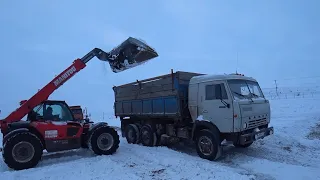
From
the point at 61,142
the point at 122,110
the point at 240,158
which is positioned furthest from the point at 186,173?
the point at 122,110

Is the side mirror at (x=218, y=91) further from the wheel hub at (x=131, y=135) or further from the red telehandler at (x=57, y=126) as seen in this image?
the wheel hub at (x=131, y=135)

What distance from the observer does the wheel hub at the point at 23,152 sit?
8.46 meters

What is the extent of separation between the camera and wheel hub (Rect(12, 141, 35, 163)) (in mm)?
8461

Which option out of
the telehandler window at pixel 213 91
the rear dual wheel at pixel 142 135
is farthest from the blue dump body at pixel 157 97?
the telehandler window at pixel 213 91

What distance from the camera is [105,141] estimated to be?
10227mm

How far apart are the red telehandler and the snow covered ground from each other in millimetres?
515

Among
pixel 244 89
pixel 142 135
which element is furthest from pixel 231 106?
pixel 142 135

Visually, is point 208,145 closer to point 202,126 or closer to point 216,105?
point 202,126

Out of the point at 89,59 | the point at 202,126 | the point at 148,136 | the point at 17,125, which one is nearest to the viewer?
the point at 17,125

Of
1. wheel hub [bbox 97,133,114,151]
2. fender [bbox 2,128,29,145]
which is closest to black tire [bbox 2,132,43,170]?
fender [bbox 2,128,29,145]

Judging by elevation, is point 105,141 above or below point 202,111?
below

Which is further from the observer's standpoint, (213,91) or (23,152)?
(213,91)

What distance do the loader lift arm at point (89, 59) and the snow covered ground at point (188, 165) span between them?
1.92 meters

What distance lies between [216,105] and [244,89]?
3.92 ft
